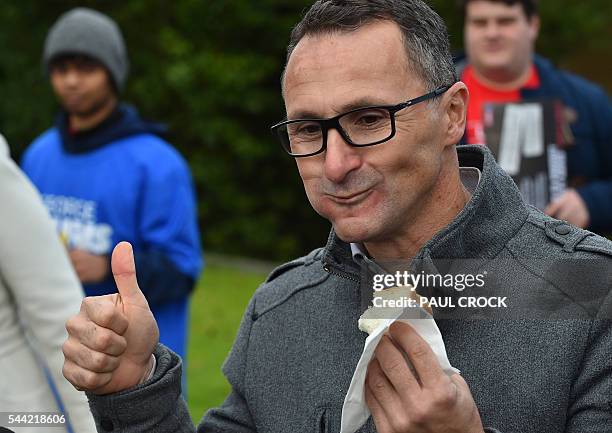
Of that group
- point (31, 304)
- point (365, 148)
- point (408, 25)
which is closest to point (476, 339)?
point (365, 148)

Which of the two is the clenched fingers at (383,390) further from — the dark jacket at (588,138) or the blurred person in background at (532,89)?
the dark jacket at (588,138)

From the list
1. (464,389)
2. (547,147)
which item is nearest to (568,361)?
(464,389)

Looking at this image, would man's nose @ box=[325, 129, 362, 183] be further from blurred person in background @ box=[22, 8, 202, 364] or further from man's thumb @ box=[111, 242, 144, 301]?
blurred person in background @ box=[22, 8, 202, 364]

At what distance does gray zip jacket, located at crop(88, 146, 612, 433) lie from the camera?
2.32 m

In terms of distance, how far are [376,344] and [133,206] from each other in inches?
119

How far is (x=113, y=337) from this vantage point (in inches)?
92.8

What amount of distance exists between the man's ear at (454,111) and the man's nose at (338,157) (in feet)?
0.83

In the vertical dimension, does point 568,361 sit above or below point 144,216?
above

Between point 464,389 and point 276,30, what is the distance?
42.6 ft

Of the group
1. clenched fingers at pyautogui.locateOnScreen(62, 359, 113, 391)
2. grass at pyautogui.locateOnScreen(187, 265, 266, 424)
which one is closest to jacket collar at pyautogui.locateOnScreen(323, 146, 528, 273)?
clenched fingers at pyautogui.locateOnScreen(62, 359, 113, 391)

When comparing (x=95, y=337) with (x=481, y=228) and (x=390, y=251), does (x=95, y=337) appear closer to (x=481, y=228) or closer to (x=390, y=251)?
(x=390, y=251)

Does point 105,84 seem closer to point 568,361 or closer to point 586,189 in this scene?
point 586,189

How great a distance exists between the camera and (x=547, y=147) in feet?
15.8

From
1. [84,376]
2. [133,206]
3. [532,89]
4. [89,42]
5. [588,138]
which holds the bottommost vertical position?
[133,206]
